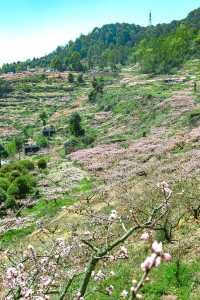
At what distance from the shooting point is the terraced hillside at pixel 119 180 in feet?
76.6

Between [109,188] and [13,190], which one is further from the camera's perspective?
[13,190]

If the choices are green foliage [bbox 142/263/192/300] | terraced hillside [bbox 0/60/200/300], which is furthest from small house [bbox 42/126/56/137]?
green foliage [bbox 142/263/192/300]

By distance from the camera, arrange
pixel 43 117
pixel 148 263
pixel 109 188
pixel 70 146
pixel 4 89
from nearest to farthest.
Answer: pixel 148 263 → pixel 109 188 → pixel 70 146 → pixel 43 117 → pixel 4 89

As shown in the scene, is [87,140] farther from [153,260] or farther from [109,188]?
[153,260]

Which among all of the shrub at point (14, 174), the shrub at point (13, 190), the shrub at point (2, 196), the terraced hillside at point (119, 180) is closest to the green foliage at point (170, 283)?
the terraced hillside at point (119, 180)

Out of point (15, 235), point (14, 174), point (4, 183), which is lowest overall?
point (15, 235)

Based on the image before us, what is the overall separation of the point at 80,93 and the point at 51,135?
43048 mm

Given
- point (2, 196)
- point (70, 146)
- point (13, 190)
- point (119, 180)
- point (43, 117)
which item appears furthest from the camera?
point (43, 117)

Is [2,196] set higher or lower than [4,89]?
lower

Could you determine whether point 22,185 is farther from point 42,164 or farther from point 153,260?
point 153,260

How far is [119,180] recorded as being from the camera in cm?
5212

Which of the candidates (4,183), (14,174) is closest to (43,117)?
(14,174)

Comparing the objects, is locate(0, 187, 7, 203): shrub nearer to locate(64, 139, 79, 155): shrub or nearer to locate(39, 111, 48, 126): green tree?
locate(64, 139, 79, 155): shrub

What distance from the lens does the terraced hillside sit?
23.3m
